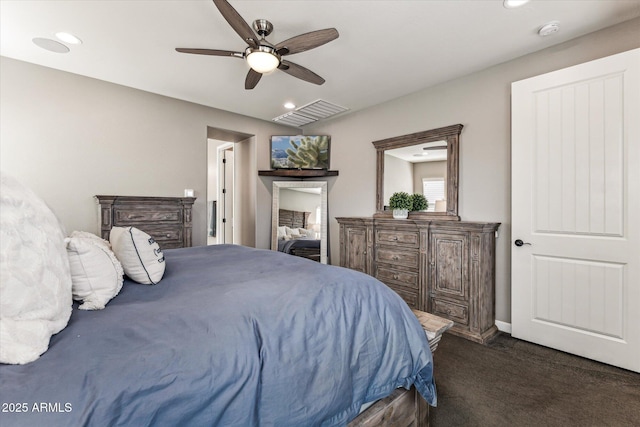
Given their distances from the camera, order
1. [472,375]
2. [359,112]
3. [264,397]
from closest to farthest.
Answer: [264,397] < [472,375] < [359,112]

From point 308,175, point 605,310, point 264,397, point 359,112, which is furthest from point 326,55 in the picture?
point 605,310

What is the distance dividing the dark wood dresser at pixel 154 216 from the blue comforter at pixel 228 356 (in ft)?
6.96

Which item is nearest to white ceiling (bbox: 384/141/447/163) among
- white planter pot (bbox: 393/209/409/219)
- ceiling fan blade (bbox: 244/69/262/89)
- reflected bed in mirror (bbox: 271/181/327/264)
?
white planter pot (bbox: 393/209/409/219)

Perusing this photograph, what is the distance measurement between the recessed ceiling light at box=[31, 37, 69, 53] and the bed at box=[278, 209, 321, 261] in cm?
312

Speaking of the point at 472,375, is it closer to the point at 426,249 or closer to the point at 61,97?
the point at 426,249

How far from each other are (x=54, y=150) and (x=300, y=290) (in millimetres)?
3411

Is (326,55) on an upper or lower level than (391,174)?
upper

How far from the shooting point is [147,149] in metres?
3.59

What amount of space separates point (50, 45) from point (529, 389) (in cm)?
478

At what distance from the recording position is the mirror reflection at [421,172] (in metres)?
3.30

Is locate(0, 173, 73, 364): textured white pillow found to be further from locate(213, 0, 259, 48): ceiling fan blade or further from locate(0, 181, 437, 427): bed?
locate(213, 0, 259, 48): ceiling fan blade

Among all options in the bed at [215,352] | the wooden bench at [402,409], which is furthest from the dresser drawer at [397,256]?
the bed at [215,352]

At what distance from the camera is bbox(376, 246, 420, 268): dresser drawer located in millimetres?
3145

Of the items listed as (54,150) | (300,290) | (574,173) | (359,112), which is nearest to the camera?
(300,290)
